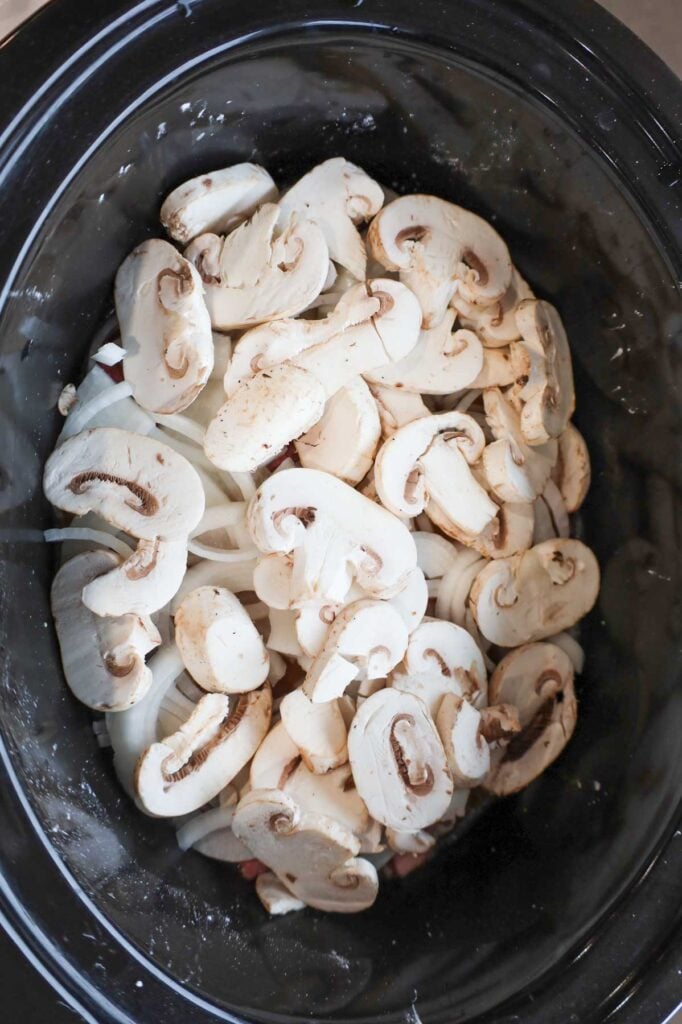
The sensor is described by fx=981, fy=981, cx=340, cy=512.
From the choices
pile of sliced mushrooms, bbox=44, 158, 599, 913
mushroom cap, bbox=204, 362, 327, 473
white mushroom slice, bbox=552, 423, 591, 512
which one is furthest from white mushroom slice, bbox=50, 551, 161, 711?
white mushroom slice, bbox=552, 423, 591, 512

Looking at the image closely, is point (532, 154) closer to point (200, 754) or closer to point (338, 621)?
point (338, 621)

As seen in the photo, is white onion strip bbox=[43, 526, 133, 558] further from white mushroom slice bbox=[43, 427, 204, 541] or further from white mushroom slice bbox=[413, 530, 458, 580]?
white mushroom slice bbox=[413, 530, 458, 580]

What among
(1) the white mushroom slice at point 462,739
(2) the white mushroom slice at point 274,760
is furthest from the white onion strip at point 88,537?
(1) the white mushroom slice at point 462,739

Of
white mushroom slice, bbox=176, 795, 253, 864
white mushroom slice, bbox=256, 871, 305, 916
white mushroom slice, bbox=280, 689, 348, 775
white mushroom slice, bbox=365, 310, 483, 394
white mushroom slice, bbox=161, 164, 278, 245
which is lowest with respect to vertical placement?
white mushroom slice, bbox=256, 871, 305, 916

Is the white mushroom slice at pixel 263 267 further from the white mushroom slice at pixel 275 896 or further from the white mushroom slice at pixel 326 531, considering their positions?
the white mushroom slice at pixel 275 896

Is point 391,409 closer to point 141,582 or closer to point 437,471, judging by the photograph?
point 437,471
